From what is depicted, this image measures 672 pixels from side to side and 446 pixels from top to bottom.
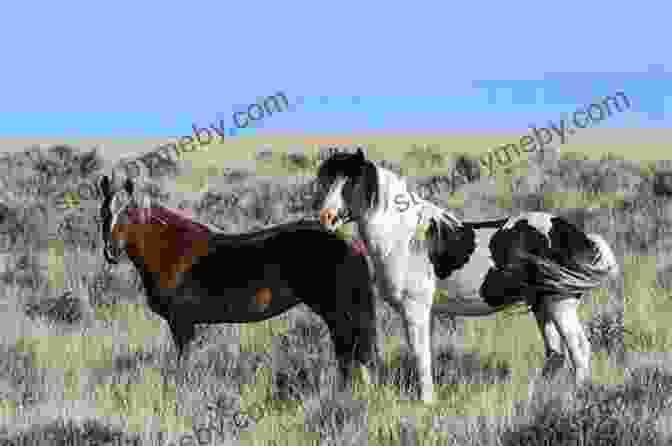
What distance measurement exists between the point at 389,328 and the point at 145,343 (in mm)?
2190

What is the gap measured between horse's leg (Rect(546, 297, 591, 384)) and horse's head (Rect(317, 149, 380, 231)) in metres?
1.48

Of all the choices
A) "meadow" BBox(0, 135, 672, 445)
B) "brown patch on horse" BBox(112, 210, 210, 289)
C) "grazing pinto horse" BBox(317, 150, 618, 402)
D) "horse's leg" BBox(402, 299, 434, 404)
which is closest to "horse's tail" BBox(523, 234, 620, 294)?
"grazing pinto horse" BBox(317, 150, 618, 402)

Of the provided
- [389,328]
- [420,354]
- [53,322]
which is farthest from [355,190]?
[53,322]

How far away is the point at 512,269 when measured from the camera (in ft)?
18.3

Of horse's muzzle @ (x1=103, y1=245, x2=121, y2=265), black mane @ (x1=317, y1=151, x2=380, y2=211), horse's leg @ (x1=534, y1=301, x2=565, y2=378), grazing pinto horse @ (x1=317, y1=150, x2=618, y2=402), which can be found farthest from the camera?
horse's leg @ (x1=534, y1=301, x2=565, y2=378)

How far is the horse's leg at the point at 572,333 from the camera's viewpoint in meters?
5.67

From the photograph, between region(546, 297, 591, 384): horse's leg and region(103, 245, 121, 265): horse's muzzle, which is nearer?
region(546, 297, 591, 384): horse's leg

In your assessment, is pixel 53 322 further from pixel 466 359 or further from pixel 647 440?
pixel 647 440

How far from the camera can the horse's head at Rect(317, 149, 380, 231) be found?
17.0 feet

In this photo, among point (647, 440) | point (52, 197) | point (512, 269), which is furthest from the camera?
point (52, 197)

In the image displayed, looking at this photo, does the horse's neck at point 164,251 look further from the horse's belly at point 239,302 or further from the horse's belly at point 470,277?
the horse's belly at point 470,277

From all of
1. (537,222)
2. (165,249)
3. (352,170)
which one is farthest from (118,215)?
(537,222)

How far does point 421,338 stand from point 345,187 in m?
1.13

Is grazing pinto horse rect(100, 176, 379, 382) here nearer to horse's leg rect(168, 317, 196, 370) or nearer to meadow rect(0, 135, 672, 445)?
horse's leg rect(168, 317, 196, 370)
